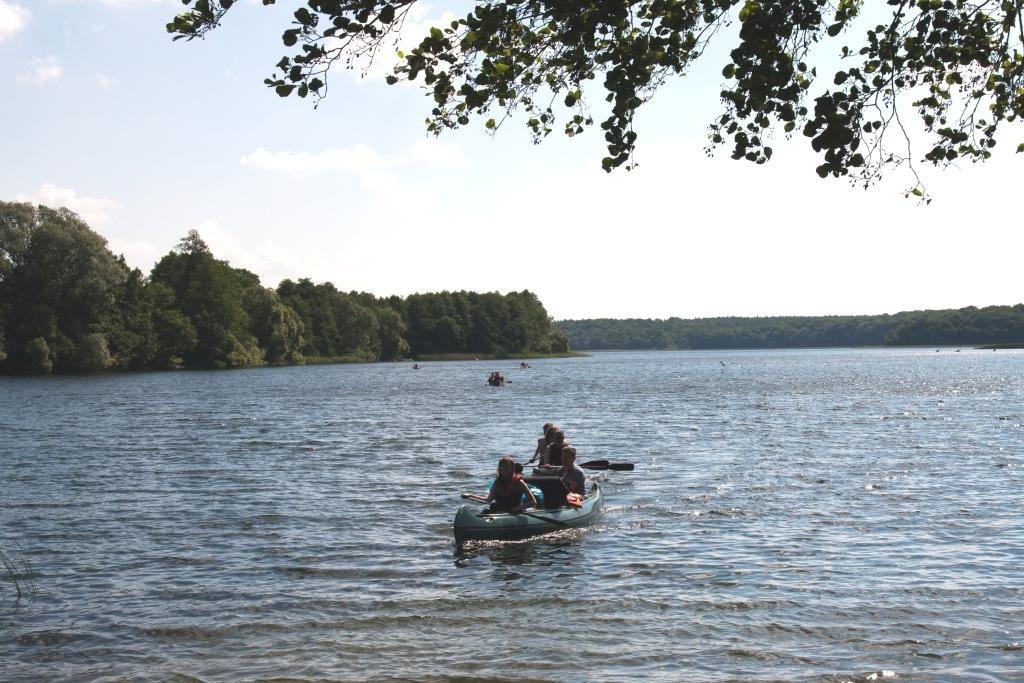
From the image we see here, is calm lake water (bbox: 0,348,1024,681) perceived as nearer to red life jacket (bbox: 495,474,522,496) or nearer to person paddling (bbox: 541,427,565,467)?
red life jacket (bbox: 495,474,522,496)

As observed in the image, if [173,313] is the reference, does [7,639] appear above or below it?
below

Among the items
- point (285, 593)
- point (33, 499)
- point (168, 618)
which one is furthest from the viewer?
point (33, 499)

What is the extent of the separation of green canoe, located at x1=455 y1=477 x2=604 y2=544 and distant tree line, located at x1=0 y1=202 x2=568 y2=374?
243 feet

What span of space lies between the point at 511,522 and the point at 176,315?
316ft

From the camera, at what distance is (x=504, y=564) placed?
16234 millimetres

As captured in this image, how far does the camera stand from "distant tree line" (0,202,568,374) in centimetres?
8219

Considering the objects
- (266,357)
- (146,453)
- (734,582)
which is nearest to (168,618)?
(734,582)

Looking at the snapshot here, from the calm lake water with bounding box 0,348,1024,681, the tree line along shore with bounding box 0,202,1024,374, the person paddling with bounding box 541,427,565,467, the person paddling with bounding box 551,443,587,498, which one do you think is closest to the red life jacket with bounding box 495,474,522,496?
the calm lake water with bounding box 0,348,1024,681

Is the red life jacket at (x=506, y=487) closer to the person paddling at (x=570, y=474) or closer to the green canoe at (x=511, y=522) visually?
the green canoe at (x=511, y=522)

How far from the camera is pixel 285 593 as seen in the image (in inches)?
550

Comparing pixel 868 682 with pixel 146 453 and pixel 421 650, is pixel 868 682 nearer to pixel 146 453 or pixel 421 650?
pixel 421 650

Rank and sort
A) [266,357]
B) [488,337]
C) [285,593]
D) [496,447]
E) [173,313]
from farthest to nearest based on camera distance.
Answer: [488,337] → [266,357] → [173,313] → [496,447] → [285,593]

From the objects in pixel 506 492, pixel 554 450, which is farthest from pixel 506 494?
pixel 554 450

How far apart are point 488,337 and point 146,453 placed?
160152mm
